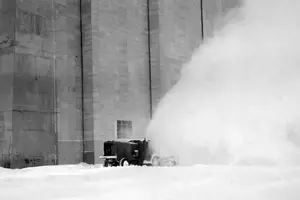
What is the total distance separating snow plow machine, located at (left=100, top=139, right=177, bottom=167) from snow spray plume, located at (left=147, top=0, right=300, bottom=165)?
98cm

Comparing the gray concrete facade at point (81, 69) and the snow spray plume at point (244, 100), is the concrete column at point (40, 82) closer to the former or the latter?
the gray concrete facade at point (81, 69)

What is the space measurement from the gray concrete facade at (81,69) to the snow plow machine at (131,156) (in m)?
3.55

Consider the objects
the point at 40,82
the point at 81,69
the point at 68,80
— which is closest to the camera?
the point at 40,82

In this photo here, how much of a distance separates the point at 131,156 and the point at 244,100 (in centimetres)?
594

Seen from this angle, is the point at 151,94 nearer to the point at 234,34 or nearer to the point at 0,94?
the point at 234,34

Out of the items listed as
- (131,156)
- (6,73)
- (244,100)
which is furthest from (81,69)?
(244,100)

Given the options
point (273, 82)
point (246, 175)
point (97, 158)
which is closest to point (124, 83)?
point (97, 158)

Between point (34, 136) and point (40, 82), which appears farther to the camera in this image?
point (40, 82)

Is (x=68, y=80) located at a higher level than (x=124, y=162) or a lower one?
higher

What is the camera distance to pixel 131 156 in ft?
65.5

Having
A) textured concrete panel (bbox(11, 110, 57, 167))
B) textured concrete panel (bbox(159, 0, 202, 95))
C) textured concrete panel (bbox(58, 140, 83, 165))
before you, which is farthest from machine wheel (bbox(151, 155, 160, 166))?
textured concrete panel (bbox(159, 0, 202, 95))

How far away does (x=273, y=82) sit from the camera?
67.8ft

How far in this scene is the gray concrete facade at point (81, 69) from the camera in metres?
21.1

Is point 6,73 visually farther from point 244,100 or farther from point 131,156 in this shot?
point 244,100
